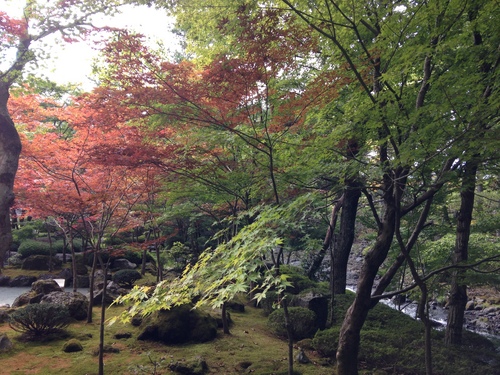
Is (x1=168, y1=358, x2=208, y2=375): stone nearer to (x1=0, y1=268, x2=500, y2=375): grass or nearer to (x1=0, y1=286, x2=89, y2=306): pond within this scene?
(x1=0, y1=268, x2=500, y2=375): grass

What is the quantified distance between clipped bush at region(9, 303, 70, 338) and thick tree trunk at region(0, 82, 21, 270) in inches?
41.8

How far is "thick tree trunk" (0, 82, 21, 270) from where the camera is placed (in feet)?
20.4

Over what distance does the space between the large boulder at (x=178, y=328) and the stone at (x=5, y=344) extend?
2285 millimetres

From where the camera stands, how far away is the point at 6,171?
636cm

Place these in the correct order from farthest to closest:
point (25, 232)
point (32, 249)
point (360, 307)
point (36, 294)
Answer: point (25, 232)
point (32, 249)
point (36, 294)
point (360, 307)

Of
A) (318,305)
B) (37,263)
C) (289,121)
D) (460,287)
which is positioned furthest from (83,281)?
(460,287)

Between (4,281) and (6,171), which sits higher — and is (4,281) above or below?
below

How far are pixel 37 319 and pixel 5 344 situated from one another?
0.62 metres

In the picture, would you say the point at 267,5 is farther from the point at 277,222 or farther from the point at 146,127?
the point at 146,127

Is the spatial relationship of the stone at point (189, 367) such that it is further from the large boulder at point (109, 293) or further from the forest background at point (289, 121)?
the large boulder at point (109, 293)

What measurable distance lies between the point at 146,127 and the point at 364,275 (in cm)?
449

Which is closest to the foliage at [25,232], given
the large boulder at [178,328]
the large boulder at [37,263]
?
the large boulder at [37,263]

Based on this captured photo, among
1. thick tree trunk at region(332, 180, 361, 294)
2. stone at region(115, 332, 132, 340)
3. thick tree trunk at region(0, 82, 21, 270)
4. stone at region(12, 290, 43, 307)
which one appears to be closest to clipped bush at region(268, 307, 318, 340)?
thick tree trunk at region(332, 180, 361, 294)

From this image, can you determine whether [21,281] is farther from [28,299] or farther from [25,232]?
[28,299]
